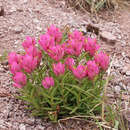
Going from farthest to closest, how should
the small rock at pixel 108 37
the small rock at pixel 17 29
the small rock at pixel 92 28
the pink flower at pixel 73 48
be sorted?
the small rock at pixel 92 28 → the small rock at pixel 108 37 → the small rock at pixel 17 29 → the pink flower at pixel 73 48

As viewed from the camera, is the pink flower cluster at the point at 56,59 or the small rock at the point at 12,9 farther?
the small rock at the point at 12,9

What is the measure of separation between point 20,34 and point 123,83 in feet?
3.76

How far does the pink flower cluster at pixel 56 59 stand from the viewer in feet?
4.83

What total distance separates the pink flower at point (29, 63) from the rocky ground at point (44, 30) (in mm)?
460

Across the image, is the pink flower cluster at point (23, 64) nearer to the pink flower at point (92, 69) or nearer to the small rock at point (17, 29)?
the pink flower at point (92, 69)

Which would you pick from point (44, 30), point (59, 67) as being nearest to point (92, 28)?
point (44, 30)

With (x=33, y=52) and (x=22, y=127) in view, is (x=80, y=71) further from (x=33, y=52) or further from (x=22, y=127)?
(x=22, y=127)

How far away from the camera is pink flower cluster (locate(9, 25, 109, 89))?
1.47 meters

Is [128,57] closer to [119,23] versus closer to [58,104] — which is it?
[119,23]

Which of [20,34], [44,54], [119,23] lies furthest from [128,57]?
[44,54]

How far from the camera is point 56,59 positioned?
4.94ft

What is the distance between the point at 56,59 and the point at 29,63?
157 millimetres

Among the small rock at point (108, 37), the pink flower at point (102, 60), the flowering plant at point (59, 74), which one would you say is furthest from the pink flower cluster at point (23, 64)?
the small rock at point (108, 37)

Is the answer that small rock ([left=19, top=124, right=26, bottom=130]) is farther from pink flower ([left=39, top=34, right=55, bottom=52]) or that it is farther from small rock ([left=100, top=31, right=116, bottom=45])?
small rock ([left=100, top=31, right=116, bottom=45])
